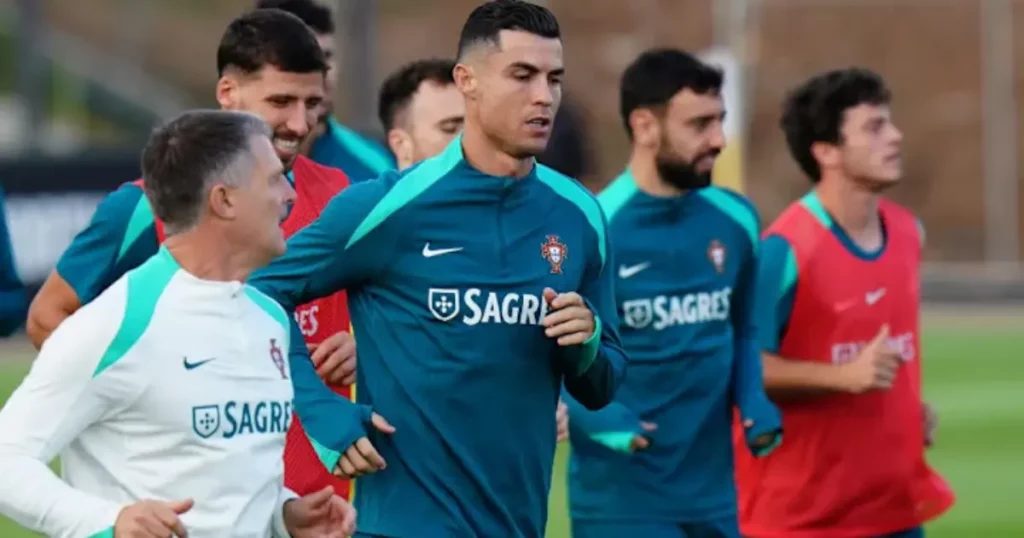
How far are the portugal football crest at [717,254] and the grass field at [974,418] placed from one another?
390 centimetres

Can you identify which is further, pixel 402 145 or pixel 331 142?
pixel 331 142

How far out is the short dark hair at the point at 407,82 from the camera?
7445 millimetres

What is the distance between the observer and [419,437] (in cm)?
552

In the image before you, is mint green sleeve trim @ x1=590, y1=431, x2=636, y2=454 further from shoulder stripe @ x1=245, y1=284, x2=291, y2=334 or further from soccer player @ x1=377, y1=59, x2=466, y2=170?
shoulder stripe @ x1=245, y1=284, x2=291, y2=334

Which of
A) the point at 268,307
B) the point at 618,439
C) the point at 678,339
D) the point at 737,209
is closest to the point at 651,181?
the point at 737,209

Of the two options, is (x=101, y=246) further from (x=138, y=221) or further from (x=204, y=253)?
(x=204, y=253)

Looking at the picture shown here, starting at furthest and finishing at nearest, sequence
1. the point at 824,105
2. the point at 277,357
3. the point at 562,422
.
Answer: the point at 824,105 → the point at 562,422 → the point at 277,357

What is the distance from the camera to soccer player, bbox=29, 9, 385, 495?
19.2ft

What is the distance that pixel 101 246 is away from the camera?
5.86 metres

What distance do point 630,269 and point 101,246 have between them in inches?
88.0

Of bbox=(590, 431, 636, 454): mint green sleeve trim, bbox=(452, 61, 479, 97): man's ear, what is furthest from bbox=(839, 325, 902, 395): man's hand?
bbox=(452, 61, 479, 97): man's ear

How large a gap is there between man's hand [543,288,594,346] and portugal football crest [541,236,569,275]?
36 centimetres

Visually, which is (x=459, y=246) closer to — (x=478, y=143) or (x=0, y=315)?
(x=478, y=143)

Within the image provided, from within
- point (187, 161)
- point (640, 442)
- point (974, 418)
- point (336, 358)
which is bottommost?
point (974, 418)
